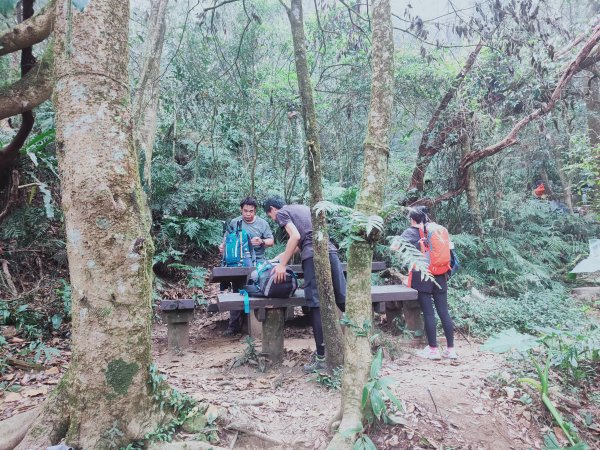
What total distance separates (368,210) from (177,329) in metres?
3.34

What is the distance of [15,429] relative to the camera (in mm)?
2537

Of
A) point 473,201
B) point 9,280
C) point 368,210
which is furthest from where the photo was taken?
point 473,201

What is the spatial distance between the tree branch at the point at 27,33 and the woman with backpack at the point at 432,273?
464 cm

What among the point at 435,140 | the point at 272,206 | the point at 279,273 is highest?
the point at 435,140

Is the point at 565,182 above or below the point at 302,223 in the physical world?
above

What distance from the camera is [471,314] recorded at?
6656 millimetres

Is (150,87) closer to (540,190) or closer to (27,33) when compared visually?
(27,33)

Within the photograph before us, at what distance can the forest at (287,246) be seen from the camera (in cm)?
251

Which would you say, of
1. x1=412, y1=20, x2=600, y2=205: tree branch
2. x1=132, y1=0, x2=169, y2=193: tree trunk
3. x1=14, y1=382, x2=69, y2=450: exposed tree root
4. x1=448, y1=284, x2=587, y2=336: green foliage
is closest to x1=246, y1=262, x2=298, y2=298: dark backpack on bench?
x1=14, y1=382, x2=69, y2=450: exposed tree root

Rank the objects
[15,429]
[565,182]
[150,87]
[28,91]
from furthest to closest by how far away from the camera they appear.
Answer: [565,182]
[150,87]
[28,91]
[15,429]

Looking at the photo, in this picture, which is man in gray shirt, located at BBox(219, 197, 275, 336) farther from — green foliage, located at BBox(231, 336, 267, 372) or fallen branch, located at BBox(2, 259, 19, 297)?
fallen branch, located at BBox(2, 259, 19, 297)

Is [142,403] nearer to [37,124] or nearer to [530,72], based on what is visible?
[37,124]

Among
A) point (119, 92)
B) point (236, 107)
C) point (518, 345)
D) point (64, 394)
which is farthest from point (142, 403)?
point (236, 107)

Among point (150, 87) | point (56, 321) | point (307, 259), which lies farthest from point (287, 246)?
point (150, 87)
